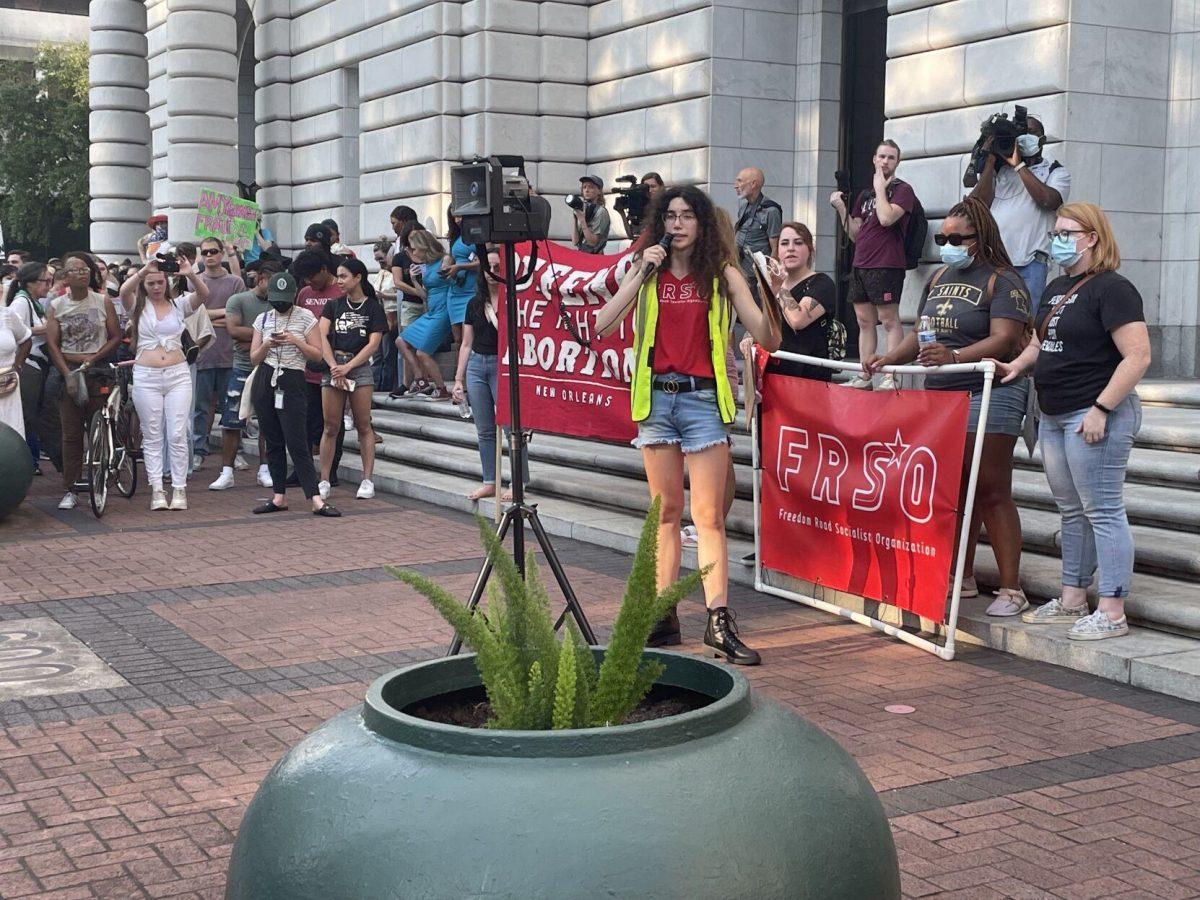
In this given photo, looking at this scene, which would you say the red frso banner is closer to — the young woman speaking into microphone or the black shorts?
the young woman speaking into microphone

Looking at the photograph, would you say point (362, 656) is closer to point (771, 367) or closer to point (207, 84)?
point (771, 367)

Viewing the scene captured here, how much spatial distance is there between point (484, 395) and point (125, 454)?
11.5 feet

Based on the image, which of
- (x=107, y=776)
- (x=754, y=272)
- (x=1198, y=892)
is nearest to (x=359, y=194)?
(x=754, y=272)

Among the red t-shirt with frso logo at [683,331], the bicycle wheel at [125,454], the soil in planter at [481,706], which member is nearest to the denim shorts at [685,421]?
the red t-shirt with frso logo at [683,331]

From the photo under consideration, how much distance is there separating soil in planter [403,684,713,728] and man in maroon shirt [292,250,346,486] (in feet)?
30.4

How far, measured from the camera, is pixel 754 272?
7391 mm

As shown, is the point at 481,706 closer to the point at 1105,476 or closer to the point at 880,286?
Result: the point at 1105,476

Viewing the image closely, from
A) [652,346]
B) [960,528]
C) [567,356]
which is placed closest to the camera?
[652,346]

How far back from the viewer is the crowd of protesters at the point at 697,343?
6910 mm

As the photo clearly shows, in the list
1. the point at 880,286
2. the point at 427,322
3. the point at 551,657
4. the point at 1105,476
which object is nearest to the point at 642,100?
the point at 427,322

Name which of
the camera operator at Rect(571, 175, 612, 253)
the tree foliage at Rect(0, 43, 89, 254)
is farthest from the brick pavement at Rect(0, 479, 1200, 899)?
the tree foliage at Rect(0, 43, 89, 254)

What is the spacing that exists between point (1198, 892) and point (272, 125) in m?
22.5

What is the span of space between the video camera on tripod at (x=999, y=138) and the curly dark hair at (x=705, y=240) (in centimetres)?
477

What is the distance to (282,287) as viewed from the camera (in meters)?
12.1
